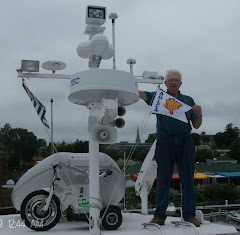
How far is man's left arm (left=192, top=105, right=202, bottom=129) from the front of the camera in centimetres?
417

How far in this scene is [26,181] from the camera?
15.6ft

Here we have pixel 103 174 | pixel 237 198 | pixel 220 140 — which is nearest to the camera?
pixel 103 174

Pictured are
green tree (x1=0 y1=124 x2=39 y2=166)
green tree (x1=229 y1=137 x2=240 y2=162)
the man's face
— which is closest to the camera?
the man's face

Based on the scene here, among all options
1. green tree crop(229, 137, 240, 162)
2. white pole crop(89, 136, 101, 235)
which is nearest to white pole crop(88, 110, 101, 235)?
white pole crop(89, 136, 101, 235)

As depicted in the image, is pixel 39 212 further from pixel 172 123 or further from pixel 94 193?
pixel 172 123

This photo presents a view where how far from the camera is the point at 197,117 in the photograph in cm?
429

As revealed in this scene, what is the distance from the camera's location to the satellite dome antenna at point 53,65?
13.8ft

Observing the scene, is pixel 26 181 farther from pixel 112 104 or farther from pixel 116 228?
pixel 112 104

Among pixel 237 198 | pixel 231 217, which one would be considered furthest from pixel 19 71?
pixel 237 198

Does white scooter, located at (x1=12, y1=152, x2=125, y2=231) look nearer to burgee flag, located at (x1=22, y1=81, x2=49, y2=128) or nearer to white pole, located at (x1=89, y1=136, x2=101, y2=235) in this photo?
white pole, located at (x1=89, y1=136, x2=101, y2=235)

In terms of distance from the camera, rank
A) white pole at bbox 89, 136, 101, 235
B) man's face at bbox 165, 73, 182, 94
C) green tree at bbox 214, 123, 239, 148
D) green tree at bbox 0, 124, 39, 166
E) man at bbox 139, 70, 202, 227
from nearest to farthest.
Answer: white pole at bbox 89, 136, 101, 235 < man at bbox 139, 70, 202, 227 < man's face at bbox 165, 73, 182, 94 < green tree at bbox 0, 124, 39, 166 < green tree at bbox 214, 123, 239, 148

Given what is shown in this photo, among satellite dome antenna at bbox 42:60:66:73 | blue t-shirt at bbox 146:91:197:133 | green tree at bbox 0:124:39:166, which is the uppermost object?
green tree at bbox 0:124:39:166

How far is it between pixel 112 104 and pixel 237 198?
21.8 m

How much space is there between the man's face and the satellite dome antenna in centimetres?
134
